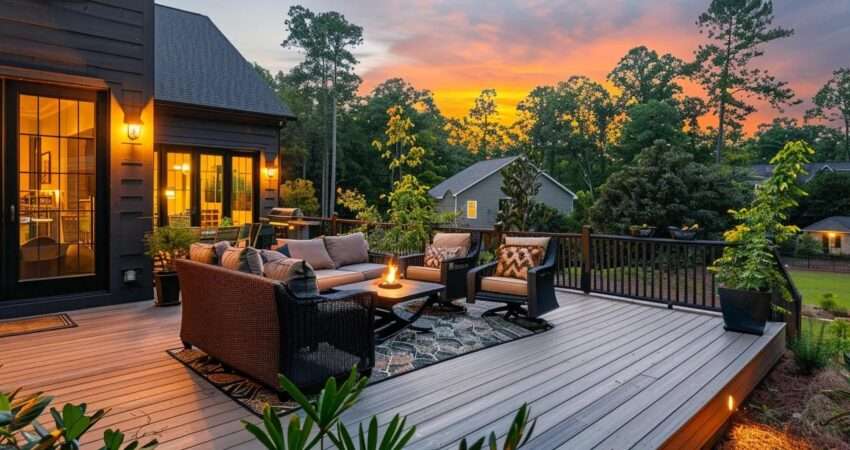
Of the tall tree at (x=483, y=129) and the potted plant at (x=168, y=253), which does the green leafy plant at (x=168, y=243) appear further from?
the tall tree at (x=483, y=129)

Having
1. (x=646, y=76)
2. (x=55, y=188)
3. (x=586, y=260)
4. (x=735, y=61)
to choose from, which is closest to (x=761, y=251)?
(x=586, y=260)

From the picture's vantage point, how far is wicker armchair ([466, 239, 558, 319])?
4770 mm

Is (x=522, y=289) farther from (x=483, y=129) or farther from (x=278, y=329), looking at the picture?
(x=483, y=129)

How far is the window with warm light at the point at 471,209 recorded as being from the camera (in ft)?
75.0

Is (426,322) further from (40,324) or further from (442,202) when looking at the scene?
(442,202)

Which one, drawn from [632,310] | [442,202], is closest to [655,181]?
[442,202]

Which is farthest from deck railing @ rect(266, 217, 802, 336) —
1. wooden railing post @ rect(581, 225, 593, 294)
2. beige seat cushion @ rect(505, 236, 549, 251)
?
beige seat cushion @ rect(505, 236, 549, 251)

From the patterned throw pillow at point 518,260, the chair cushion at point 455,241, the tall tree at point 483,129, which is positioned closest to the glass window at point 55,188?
the chair cushion at point 455,241

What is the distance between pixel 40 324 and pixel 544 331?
496 centimetres

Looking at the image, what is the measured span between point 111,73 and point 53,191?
147cm

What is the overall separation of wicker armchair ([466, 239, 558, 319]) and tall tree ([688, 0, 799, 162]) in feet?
78.8

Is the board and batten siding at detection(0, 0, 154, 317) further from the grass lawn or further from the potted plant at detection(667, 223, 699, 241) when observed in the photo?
the grass lawn

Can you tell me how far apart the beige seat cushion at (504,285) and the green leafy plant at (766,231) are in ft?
6.76

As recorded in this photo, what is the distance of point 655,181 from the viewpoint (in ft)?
58.7
